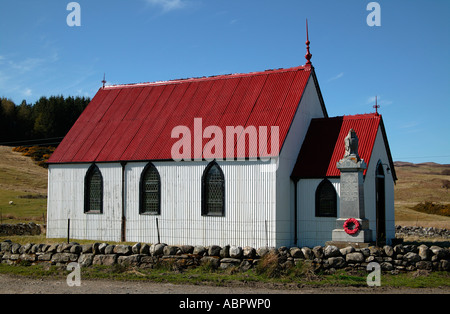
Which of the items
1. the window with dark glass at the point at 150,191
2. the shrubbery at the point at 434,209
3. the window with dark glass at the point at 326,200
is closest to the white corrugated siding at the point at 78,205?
the window with dark glass at the point at 150,191

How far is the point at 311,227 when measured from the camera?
2256 centimetres

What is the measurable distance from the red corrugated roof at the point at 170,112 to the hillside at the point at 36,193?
14362mm

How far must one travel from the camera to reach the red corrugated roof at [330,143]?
22.7 metres

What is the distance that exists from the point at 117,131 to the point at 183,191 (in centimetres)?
654

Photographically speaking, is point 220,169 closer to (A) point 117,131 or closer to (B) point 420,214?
(A) point 117,131

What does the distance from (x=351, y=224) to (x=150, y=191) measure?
10896 millimetres

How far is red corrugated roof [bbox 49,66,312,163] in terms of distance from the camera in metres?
24.4

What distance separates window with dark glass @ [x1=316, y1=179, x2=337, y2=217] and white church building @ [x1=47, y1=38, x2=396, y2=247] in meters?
0.05

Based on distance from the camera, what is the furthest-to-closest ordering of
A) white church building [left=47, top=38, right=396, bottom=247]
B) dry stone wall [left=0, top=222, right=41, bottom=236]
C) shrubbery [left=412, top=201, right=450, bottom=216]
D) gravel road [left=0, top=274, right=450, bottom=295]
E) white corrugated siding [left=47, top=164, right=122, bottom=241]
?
shrubbery [left=412, top=201, right=450, bottom=216], dry stone wall [left=0, top=222, right=41, bottom=236], white corrugated siding [left=47, top=164, right=122, bottom=241], white church building [left=47, top=38, right=396, bottom=247], gravel road [left=0, top=274, right=450, bottom=295]

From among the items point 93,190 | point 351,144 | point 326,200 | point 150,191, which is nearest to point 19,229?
point 93,190

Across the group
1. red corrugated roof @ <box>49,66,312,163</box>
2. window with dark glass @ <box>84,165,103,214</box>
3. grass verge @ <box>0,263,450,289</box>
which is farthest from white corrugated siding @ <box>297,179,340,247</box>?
window with dark glass @ <box>84,165,103,214</box>

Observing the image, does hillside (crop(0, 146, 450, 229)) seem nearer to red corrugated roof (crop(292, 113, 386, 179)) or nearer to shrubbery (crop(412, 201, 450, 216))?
shrubbery (crop(412, 201, 450, 216))

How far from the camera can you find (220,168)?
23031mm
